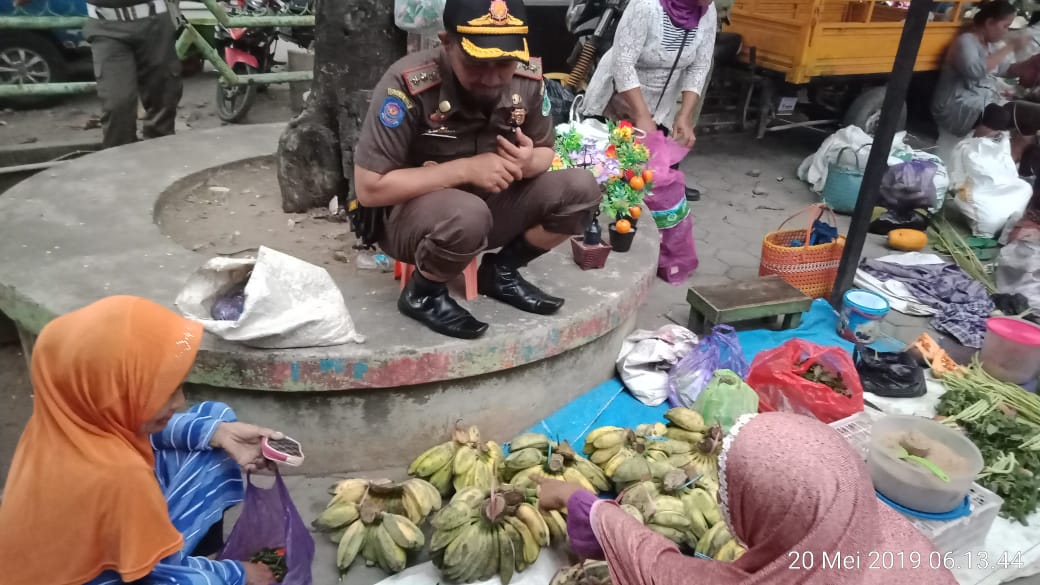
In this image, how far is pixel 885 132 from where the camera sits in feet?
12.7

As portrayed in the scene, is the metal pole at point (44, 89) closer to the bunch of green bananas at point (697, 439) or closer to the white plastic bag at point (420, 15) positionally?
the white plastic bag at point (420, 15)

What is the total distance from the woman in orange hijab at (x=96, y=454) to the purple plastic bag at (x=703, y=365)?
2290 millimetres

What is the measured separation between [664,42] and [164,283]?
130 inches

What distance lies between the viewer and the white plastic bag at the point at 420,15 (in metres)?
3.29

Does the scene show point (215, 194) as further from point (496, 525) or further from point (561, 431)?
point (496, 525)

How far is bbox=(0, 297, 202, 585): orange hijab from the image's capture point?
155 cm

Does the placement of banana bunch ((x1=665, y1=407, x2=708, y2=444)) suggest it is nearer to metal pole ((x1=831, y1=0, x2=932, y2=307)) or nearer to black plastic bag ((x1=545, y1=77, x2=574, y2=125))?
metal pole ((x1=831, y1=0, x2=932, y2=307))

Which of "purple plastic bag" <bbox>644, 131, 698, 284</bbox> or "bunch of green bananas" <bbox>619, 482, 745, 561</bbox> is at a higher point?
"purple plastic bag" <bbox>644, 131, 698, 284</bbox>

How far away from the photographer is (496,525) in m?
2.36

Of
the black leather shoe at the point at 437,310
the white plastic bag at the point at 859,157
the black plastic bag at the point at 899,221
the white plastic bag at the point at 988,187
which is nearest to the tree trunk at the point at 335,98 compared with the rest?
the black leather shoe at the point at 437,310

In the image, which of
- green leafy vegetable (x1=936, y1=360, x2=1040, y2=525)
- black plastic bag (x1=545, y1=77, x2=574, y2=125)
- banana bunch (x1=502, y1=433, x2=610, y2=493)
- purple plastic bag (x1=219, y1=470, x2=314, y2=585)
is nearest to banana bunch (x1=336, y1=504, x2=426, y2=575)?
purple plastic bag (x1=219, y1=470, x2=314, y2=585)

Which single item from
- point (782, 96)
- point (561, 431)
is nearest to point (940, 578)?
point (561, 431)

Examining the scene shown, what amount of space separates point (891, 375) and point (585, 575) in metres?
2.12

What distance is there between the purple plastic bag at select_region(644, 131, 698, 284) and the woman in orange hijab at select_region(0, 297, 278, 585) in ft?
9.74
